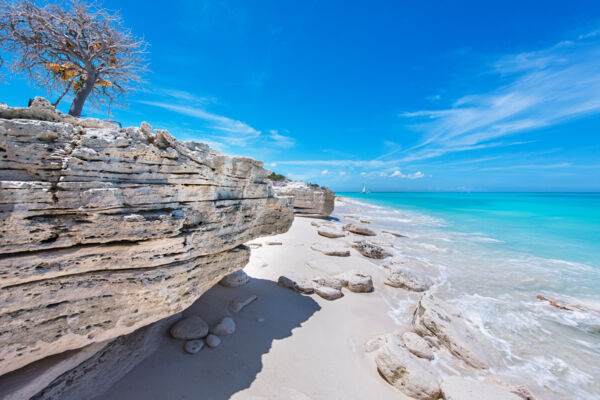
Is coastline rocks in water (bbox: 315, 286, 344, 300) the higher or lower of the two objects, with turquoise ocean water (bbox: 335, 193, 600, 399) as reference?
higher

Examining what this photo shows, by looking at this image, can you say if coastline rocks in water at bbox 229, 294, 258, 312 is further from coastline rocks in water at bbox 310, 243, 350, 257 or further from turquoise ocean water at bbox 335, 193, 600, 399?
coastline rocks in water at bbox 310, 243, 350, 257

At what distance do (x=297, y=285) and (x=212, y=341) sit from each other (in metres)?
3.30

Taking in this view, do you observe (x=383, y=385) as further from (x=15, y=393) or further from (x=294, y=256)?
(x=294, y=256)

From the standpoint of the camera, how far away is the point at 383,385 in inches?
175

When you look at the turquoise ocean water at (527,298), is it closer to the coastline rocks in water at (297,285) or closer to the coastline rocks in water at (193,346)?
the coastline rocks in water at (297,285)

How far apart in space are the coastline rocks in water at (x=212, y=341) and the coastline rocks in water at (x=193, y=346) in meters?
0.13

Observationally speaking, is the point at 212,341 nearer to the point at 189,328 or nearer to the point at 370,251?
the point at 189,328

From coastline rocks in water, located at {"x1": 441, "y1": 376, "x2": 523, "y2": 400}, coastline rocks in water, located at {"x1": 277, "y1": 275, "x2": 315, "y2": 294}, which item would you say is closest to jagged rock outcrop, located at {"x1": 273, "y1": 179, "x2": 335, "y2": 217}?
coastline rocks in water, located at {"x1": 277, "y1": 275, "x2": 315, "y2": 294}

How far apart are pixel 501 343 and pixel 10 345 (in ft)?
36.1

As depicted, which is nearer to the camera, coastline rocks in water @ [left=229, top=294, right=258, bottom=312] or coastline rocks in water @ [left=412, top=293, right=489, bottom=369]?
coastline rocks in water @ [left=412, top=293, right=489, bottom=369]

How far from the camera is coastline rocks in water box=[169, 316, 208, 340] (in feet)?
15.7

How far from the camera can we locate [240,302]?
6.12 m

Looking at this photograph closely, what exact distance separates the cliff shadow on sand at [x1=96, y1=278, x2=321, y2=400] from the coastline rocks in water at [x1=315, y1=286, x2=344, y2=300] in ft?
2.49

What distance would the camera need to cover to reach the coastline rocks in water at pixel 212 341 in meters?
4.70
